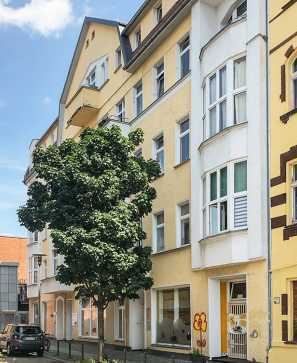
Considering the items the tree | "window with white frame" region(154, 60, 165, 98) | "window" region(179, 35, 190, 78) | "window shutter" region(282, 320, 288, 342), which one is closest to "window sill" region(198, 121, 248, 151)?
the tree

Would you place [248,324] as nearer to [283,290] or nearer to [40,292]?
[283,290]

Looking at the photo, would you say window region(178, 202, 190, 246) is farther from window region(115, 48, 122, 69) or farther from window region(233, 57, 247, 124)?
window region(115, 48, 122, 69)

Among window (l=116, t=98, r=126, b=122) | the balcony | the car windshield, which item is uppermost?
the balcony

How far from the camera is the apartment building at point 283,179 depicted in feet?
55.7

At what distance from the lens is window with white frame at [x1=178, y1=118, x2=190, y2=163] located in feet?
78.9

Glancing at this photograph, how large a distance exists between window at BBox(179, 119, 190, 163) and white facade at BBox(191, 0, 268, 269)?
1.49 meters

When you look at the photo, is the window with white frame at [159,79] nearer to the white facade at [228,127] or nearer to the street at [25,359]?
the white facade at [228,127]

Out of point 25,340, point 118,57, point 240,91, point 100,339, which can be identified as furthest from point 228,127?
point 25,340

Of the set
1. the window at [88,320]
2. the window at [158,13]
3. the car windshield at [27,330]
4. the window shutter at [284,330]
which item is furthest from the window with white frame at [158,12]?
the car windshield at [27,330]

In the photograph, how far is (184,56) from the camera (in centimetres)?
2473

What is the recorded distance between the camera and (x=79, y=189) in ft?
70.3

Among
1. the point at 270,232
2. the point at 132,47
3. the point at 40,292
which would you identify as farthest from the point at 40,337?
the point at 270,232

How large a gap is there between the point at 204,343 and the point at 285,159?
700 centimetres

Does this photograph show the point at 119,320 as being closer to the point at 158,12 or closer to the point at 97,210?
the point at 97,210
